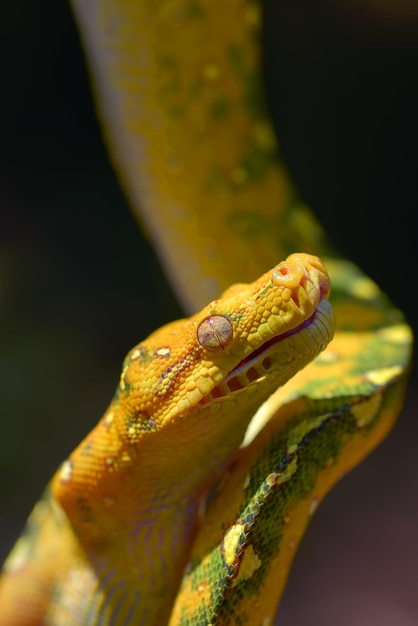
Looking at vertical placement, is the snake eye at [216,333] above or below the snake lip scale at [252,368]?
above

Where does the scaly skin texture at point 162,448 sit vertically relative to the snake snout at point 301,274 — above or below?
below

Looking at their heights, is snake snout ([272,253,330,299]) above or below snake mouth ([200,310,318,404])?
above

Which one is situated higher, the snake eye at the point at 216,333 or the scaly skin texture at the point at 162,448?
the snake eye at the point at 216,333

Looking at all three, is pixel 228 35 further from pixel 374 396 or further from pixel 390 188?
pixel 390 188

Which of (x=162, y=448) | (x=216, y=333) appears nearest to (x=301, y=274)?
(x=216, y=333)

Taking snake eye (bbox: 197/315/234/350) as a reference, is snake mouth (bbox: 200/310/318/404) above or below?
below
